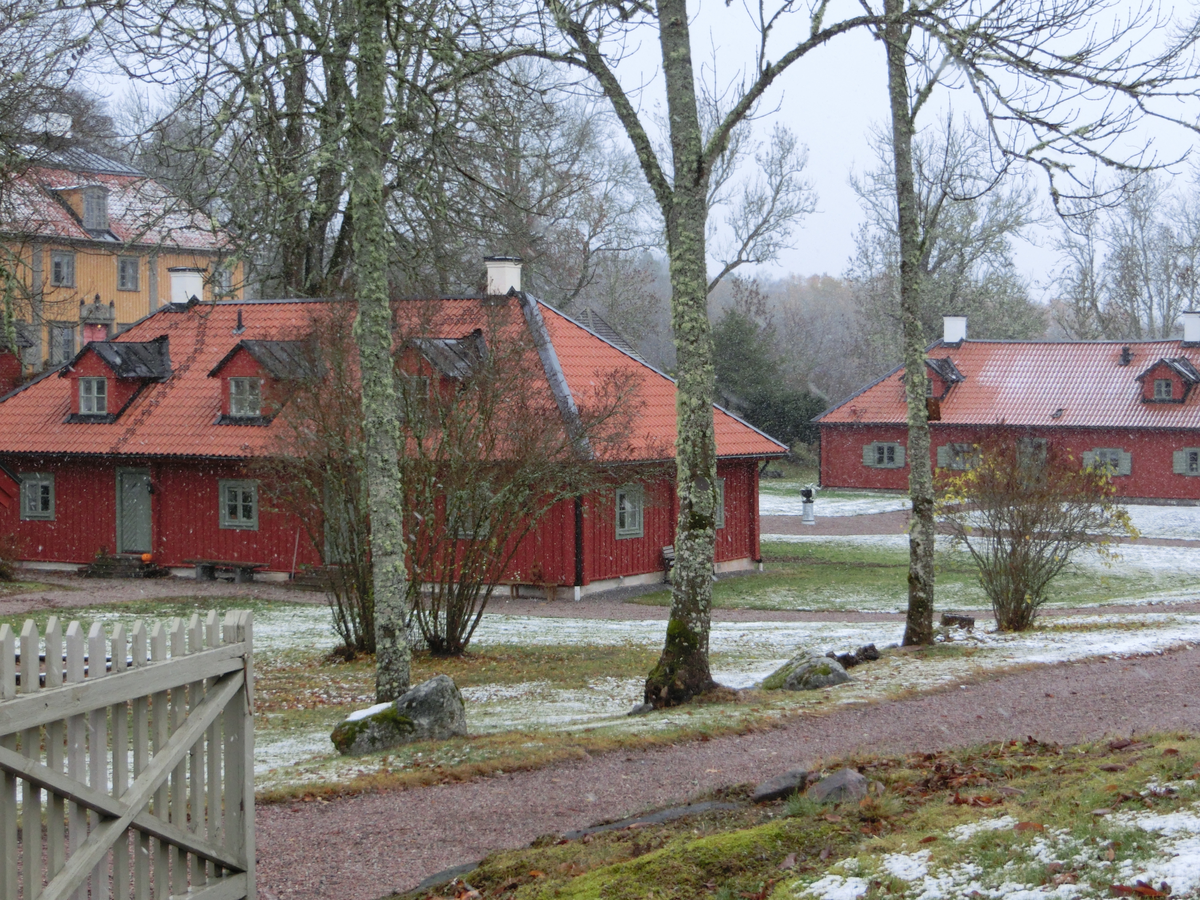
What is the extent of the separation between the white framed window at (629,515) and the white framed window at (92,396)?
1197 centimetres

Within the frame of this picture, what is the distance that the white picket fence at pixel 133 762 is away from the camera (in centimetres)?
424

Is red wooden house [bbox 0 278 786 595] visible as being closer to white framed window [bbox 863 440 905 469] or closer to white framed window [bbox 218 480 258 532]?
white framed window [bbox 218 480 258 532]

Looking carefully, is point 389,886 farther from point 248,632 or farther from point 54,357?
point 54,357

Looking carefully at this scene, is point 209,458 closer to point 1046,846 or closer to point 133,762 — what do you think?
point 133,762

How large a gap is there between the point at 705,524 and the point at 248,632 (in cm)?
586

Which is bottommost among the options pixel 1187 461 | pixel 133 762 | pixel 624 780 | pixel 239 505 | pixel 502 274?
pixel 624 780

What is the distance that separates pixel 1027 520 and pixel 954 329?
33.7 meters

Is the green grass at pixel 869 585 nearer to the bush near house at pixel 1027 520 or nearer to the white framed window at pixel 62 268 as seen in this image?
the bush near house at pixel 1027 520

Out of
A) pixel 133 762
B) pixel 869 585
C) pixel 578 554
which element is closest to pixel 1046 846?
pixel 133 762

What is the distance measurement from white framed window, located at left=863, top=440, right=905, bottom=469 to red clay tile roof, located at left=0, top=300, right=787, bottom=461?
66.5 ft

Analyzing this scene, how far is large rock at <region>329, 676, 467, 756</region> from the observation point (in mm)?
9281

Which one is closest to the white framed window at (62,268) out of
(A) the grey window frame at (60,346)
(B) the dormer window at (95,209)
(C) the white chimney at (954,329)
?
(B) the dormer window at (95,209)

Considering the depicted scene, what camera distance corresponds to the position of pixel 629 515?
24.0 m

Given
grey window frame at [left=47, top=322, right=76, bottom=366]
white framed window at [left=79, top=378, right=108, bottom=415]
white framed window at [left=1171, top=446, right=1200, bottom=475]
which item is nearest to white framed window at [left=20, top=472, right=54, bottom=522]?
white framed window at [left=79, top=378, right=108, bottom=415]
